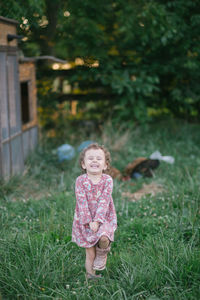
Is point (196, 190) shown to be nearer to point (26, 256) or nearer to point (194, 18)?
point (26, 256)

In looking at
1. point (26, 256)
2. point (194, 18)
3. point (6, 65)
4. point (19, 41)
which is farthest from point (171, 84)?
point (26, 256)

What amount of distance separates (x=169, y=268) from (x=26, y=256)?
1.17 meters

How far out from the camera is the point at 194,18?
8219 millimetres

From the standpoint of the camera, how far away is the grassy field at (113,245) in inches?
106

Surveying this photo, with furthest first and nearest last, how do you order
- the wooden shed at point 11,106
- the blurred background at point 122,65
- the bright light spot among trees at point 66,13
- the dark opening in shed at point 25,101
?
the blurred background at point 122,65
the dark opening in shed at point 25,101
the wooden shed at point 11,106
the bright light spot among trees at point 66,13

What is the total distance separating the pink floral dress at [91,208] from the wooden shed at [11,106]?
275 cm

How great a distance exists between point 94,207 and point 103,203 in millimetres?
97

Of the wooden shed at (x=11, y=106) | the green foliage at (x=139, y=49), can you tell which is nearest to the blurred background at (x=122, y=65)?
the green foliage at (x=139, y=49)

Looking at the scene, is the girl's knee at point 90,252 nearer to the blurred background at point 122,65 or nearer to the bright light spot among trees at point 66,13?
the bright light spot among trees at point 66,13

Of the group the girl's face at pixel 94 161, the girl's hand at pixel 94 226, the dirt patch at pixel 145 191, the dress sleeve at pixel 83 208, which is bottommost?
the dirt patch at pixel 145 191

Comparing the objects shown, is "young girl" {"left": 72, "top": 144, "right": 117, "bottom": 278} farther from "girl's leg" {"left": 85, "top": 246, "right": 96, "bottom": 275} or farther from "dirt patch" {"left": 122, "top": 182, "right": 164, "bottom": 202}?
"dirt patch" {"left": 122, "top": 182, "right": 164, "bottom": 202}

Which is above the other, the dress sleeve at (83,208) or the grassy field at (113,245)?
the dress sleeve at (83,208)

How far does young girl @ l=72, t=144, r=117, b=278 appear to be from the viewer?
2.73 metres

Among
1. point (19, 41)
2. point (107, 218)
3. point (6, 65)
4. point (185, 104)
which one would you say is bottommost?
point (107, 218)
